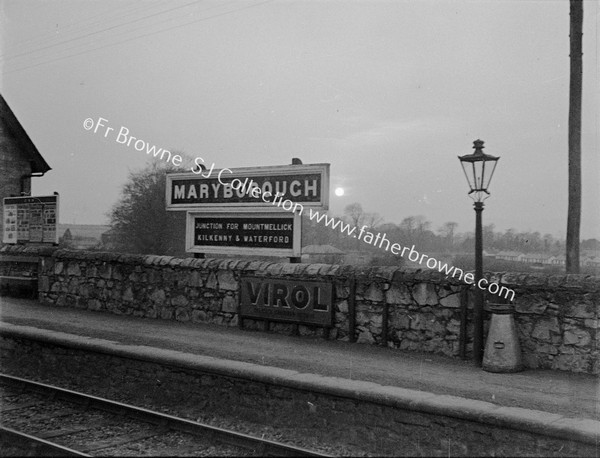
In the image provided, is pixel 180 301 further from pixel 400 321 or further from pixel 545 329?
pixel 545 329

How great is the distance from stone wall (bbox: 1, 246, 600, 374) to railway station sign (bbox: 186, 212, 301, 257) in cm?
36

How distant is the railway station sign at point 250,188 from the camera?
10.7m

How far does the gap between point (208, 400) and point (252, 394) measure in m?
0.73

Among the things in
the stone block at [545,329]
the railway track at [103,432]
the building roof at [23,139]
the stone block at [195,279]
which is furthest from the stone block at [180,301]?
the building roof at [23,139]

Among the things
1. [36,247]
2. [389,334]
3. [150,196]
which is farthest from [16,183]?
[389,334]

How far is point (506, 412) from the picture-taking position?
5812mm

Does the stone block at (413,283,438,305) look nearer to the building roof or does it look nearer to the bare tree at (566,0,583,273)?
the bare tree at (566,0,583,273)

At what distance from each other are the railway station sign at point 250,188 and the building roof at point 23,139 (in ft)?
63.0

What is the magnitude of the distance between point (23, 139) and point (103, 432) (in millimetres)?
25402

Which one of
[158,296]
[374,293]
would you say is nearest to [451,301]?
[374,293]

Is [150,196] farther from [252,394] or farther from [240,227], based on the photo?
[252,394]

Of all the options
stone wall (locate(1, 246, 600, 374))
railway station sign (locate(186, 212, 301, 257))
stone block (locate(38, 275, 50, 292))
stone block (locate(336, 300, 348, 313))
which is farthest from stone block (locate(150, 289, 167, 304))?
stone block (locate(336, 300, 348, 313))

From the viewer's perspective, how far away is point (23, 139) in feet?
95.1

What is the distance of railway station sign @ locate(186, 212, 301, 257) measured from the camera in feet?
36.4
